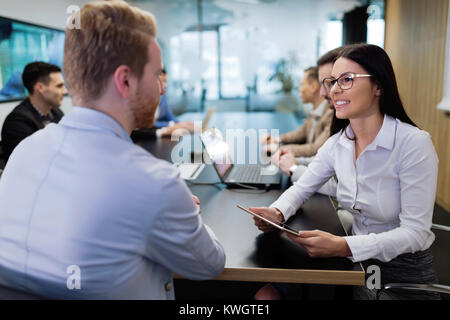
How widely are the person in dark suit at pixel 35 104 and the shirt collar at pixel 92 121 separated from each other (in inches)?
89.8

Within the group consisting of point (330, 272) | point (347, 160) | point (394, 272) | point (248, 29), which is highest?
point (248, 29)

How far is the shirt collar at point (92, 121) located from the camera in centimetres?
84

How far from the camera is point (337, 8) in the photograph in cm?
626

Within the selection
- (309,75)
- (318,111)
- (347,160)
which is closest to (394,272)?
(347,160)

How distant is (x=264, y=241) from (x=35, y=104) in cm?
259

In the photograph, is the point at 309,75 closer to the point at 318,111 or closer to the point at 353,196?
the point at 318,111

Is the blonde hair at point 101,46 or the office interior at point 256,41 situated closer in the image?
the blonde hair at point 101,46

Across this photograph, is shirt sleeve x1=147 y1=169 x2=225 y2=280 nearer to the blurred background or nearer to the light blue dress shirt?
the light blue dress shirt

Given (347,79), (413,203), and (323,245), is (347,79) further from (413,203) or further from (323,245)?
(323,245)

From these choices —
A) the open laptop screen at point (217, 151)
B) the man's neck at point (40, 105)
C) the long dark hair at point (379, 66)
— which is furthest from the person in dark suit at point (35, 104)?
the long dark hair at point (379, 66)

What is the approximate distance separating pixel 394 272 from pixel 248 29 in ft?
18.4

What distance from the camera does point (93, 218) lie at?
0.75 m

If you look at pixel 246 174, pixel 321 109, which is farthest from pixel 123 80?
pixel 321 109

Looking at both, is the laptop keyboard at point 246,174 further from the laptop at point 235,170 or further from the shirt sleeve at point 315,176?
the shirt sleeve at point 315,176
